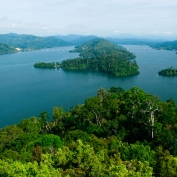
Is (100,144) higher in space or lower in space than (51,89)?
higher

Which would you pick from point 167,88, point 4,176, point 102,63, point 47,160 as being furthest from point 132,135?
point 102,63

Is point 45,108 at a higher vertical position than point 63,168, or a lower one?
lower

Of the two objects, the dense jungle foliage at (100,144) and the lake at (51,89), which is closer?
the dense jungle foliage at (100,144)

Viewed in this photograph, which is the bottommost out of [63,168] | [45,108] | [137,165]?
[45,108]

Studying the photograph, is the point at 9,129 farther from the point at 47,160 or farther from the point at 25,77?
the point at 25,77

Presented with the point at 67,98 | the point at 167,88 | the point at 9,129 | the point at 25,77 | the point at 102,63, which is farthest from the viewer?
the point at 102,63

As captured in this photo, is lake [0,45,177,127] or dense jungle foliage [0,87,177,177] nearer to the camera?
dense jungle foliage [0,87,177,177]

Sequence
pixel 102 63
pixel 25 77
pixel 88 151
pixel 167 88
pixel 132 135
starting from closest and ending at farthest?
pixel 88 151 → pixel 132 135 → pixel 167 88 → pixel 25 77 → pixel 102 63

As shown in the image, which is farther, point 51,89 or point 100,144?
point 51,89
